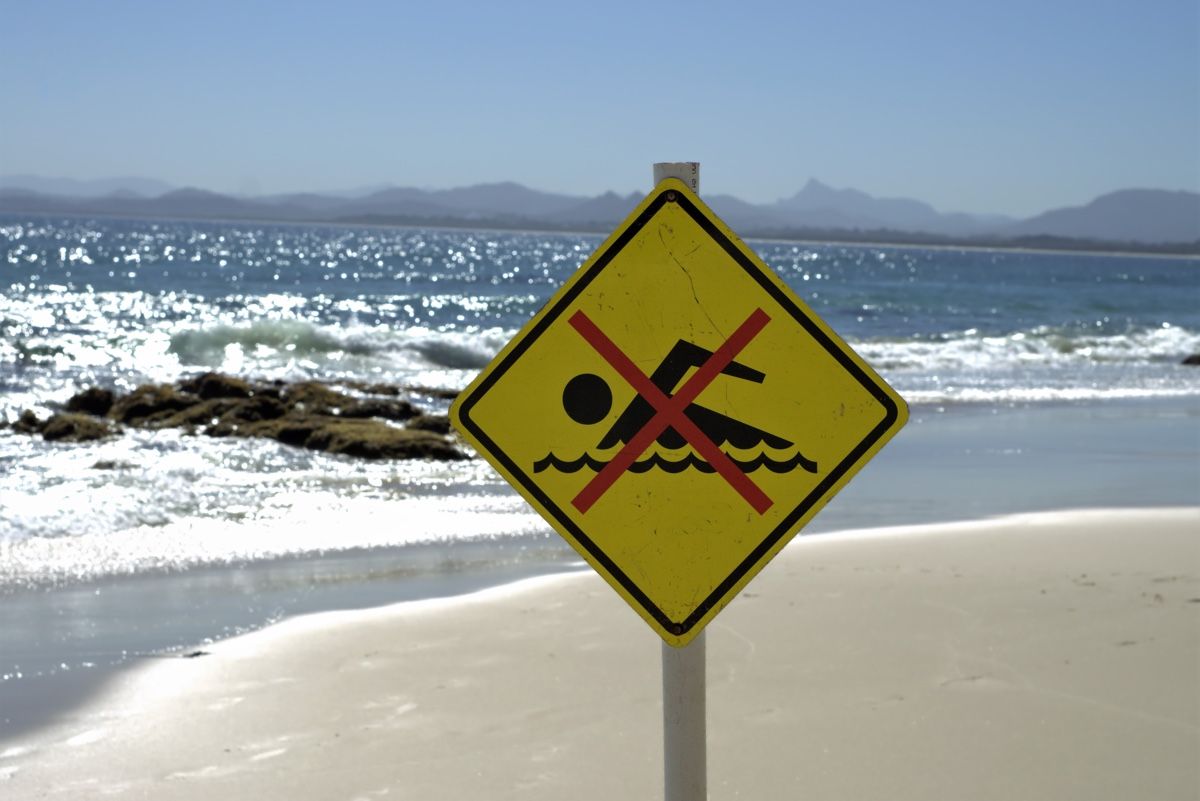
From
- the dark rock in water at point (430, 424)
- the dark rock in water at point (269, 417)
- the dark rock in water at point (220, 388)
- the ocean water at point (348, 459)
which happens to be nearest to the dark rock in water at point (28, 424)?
the dark rock in water at point (269, 417)

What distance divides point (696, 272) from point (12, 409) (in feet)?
49.7

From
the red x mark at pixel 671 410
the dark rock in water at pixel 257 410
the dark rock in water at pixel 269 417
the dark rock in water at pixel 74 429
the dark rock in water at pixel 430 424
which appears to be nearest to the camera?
the red x mark at pixel 671 410

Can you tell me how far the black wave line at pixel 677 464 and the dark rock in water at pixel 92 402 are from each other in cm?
1389

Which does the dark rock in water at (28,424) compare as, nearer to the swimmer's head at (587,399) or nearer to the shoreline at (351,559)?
the shoreline at (351,559)

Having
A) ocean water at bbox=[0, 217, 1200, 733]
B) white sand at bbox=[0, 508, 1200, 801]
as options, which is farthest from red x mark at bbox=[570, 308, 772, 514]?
ocean water at bbox=[0, 217, 1200, 733]

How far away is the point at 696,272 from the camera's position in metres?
2.14

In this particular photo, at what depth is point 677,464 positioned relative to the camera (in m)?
2.10

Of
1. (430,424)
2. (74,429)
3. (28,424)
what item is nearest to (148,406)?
(28,424)

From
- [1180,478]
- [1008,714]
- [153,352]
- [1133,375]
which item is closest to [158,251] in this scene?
[153,352]

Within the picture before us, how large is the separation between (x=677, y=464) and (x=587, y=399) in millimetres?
166

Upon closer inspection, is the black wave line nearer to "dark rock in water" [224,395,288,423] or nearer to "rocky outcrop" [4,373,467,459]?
"rocky outcrop" [4,373,467,459]

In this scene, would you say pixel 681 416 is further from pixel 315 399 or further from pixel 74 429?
pixel 315 399

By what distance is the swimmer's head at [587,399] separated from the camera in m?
2.12

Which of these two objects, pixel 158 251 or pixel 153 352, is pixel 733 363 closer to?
pixel 153 352
